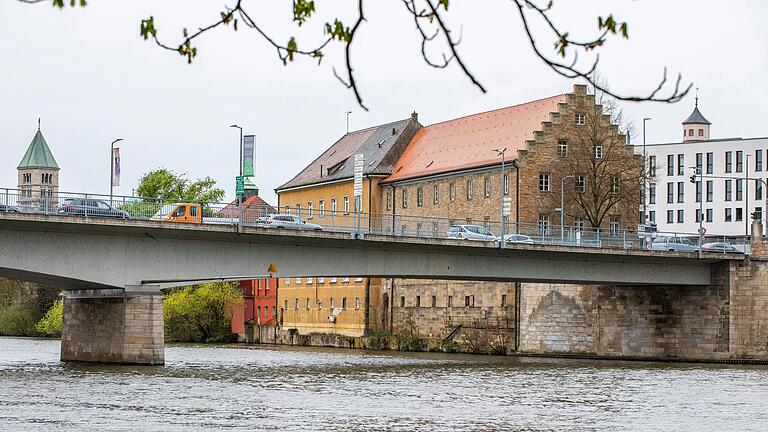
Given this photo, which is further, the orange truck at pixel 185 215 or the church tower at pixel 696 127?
the church tower at pixel 696 127

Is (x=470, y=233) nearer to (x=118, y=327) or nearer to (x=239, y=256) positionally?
(x=239, y=256)

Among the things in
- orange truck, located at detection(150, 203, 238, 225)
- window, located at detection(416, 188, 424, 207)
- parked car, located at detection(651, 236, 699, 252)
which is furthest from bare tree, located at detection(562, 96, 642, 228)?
orange truck, located at detection(150, 203, 238, 225)

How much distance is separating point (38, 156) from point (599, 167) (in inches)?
4681

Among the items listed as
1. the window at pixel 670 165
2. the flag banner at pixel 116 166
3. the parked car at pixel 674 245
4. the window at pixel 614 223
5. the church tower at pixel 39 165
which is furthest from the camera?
the church tower at pixel 39 165

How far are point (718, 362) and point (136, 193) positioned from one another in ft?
242

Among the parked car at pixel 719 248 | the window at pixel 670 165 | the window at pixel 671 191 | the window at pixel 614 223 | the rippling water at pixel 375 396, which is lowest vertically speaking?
the rippling water at pixel 375 396

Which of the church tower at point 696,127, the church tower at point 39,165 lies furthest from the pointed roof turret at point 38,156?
the church tower at point 696,127

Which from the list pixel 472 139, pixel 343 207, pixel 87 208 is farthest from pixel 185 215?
pixel 343 207

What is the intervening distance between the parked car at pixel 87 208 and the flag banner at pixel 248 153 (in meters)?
13.8

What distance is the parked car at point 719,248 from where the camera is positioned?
230 feet

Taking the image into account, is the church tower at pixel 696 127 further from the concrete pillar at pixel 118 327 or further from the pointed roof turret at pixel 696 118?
the concrete pillar at pixel 118 327

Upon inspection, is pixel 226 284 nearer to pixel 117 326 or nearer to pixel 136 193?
pixel 136 193

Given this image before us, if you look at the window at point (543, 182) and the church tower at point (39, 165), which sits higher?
the church tower at point (39, 165)

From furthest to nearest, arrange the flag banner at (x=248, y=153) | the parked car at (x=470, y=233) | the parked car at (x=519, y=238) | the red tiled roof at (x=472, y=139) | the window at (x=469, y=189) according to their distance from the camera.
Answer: the window at (x=469, y=189) → the red tiled roof at (x=472, y=139) → the flag banner at (x=248, y=153) → the parked car at (x=519, y=238) → the parked car at (x=470, y=233)
